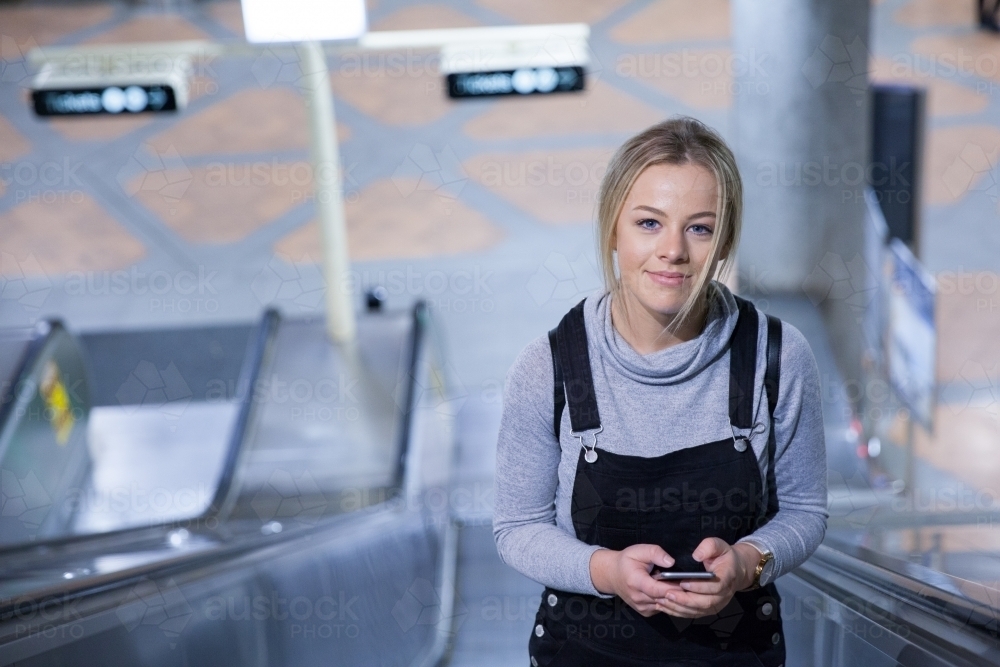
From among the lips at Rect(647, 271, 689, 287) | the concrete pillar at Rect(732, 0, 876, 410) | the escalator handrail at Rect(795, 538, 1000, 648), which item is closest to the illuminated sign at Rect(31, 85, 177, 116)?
the concrete pillar at Rect(732, 0, 876, 410)

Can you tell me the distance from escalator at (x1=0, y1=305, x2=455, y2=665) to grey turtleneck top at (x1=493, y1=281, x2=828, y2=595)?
3.58 feet

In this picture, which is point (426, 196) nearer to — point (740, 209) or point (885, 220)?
point (885, 220)

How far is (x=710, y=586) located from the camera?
1.60 meters

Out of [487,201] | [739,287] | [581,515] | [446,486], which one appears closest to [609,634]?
[581,515]

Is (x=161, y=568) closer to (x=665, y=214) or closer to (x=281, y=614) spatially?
(x=281, y=614)

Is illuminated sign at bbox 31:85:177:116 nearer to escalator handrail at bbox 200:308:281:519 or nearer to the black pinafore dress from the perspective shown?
escalator handrail at bbox 200:308:281:519

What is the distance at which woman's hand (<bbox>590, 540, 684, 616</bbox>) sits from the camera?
5.27 ft

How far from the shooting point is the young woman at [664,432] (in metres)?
1.71

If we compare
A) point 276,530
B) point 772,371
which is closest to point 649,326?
point 772,371

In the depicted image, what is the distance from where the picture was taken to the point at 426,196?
1147cm

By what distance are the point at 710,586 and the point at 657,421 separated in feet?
0.98

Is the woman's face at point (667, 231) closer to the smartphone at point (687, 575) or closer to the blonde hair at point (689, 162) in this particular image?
the blonde hair at point (689, 162)

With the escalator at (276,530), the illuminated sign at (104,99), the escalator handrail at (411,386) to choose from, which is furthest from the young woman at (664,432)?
the illuminated sign at (104,99)

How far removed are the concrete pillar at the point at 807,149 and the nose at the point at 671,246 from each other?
5081 millimetres
